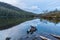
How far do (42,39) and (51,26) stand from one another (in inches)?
13.8

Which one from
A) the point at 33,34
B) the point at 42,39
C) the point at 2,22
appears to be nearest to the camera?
the point at 42,39

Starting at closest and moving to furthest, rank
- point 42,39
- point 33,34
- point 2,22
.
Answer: point 42,39, point 33,34, point 2,22

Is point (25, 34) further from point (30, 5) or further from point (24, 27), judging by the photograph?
point (30, 5)

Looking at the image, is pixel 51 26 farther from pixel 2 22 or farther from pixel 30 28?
pixel 2 22

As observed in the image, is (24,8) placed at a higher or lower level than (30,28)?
higher

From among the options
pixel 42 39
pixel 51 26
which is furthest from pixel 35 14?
pixel 42 39

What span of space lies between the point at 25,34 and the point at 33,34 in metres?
0.13

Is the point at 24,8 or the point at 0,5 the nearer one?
the point at 24,8

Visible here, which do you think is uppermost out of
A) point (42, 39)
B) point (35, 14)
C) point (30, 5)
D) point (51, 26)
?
point (30, 5)

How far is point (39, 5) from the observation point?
231 centimetres

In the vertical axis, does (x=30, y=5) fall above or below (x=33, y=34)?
above

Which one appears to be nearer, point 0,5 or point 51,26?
point 51,26

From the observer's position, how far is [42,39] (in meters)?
2.08

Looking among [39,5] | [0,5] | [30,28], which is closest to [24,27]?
[30,28]
